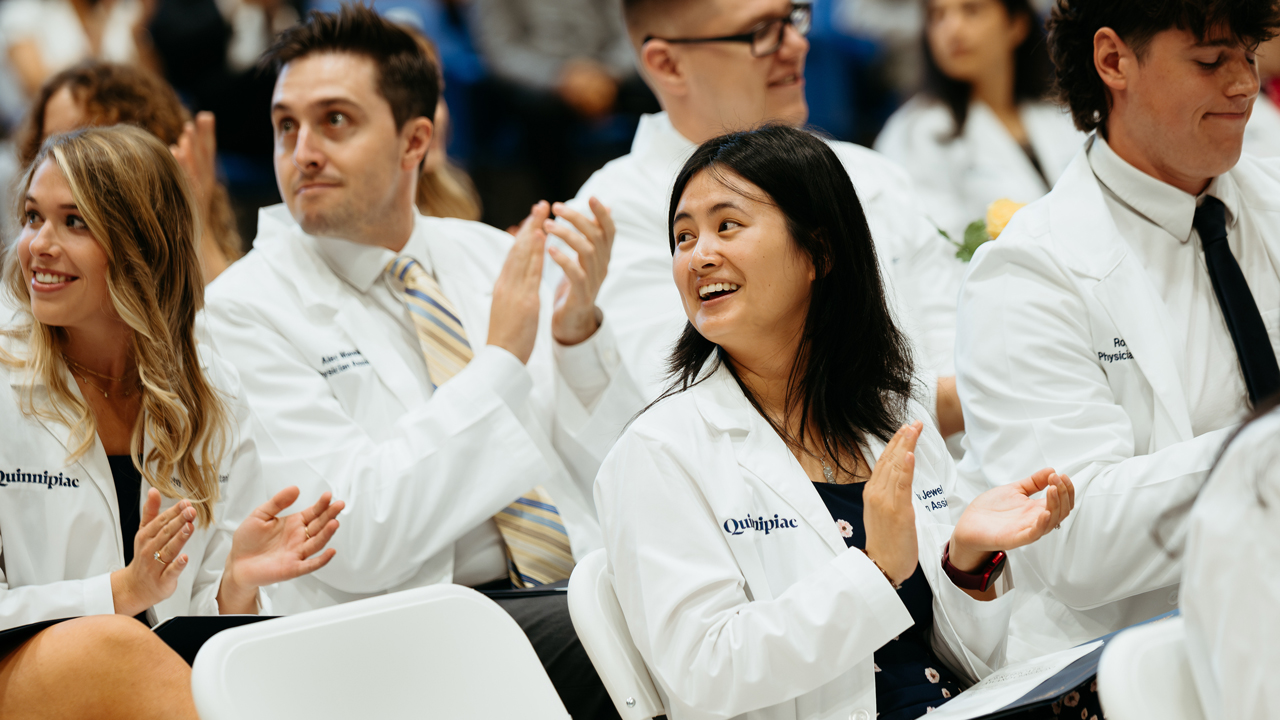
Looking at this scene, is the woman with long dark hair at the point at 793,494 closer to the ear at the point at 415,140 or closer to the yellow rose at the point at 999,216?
the yellow rose at the point at 999,216

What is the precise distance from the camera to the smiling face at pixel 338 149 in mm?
2969

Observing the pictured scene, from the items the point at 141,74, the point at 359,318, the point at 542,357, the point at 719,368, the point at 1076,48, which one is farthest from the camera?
the point at 141,74

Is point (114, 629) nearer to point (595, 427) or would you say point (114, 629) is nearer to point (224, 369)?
point (224, 369)

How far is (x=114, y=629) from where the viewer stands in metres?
1.86

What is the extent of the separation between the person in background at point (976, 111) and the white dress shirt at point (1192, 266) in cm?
194

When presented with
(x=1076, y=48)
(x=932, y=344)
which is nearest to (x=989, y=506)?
(x=1076, y=48)

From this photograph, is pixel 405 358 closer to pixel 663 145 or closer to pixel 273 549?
pixel 273 549

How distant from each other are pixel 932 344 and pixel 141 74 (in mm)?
2350

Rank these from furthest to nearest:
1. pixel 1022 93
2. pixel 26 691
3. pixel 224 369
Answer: pixel 1022 93
pixel 224 369
pixel 26 691

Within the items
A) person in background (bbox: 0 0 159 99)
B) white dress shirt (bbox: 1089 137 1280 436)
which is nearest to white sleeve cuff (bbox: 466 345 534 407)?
white dress shirt (bbox: 1089 137 1280 436)

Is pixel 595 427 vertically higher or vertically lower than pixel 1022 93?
lower

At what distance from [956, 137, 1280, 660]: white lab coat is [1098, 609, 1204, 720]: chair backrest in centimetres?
65

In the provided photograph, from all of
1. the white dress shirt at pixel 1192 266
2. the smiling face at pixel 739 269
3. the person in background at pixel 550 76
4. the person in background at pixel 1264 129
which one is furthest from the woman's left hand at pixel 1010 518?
the person in background at pixel 550 76

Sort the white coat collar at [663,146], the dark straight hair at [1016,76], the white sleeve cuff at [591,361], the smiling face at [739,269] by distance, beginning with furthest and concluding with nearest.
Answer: the dark straight hair at [1016,76] < the white coat collar at [663,146] < the white sleeve cuff at [591,361] < the smiling face at [739,269]
